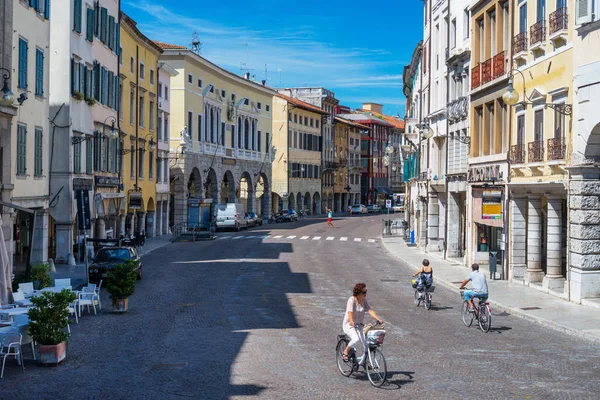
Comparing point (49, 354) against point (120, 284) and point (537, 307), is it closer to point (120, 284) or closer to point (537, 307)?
point (120, 284)

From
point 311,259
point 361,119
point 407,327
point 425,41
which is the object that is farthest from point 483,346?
point 361,119

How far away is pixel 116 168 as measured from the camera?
4791 cm

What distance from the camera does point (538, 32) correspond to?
27938mm

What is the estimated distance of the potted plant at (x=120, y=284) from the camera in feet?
73.2

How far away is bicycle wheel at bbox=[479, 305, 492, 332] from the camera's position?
20328mm

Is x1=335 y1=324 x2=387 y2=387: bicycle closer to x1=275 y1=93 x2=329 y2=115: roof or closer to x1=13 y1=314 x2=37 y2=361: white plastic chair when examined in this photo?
x1=13 y1=314 x2=37 y2=361: white plastic chair

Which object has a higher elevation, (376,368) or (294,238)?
(294,238)

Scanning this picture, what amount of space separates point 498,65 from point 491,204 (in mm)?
5360

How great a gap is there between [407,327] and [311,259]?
21643 millimetres

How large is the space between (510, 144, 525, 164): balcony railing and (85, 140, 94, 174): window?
791 inches

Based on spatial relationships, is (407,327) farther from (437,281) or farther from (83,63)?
(83,63)

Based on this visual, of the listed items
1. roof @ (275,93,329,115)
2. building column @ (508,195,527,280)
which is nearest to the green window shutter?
building column @ (508,195,527,280)

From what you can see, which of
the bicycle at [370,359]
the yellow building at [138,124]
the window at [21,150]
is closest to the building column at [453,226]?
the yellow building at [138,124]

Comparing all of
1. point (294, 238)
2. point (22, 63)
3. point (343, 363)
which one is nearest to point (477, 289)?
point (343, 363)
